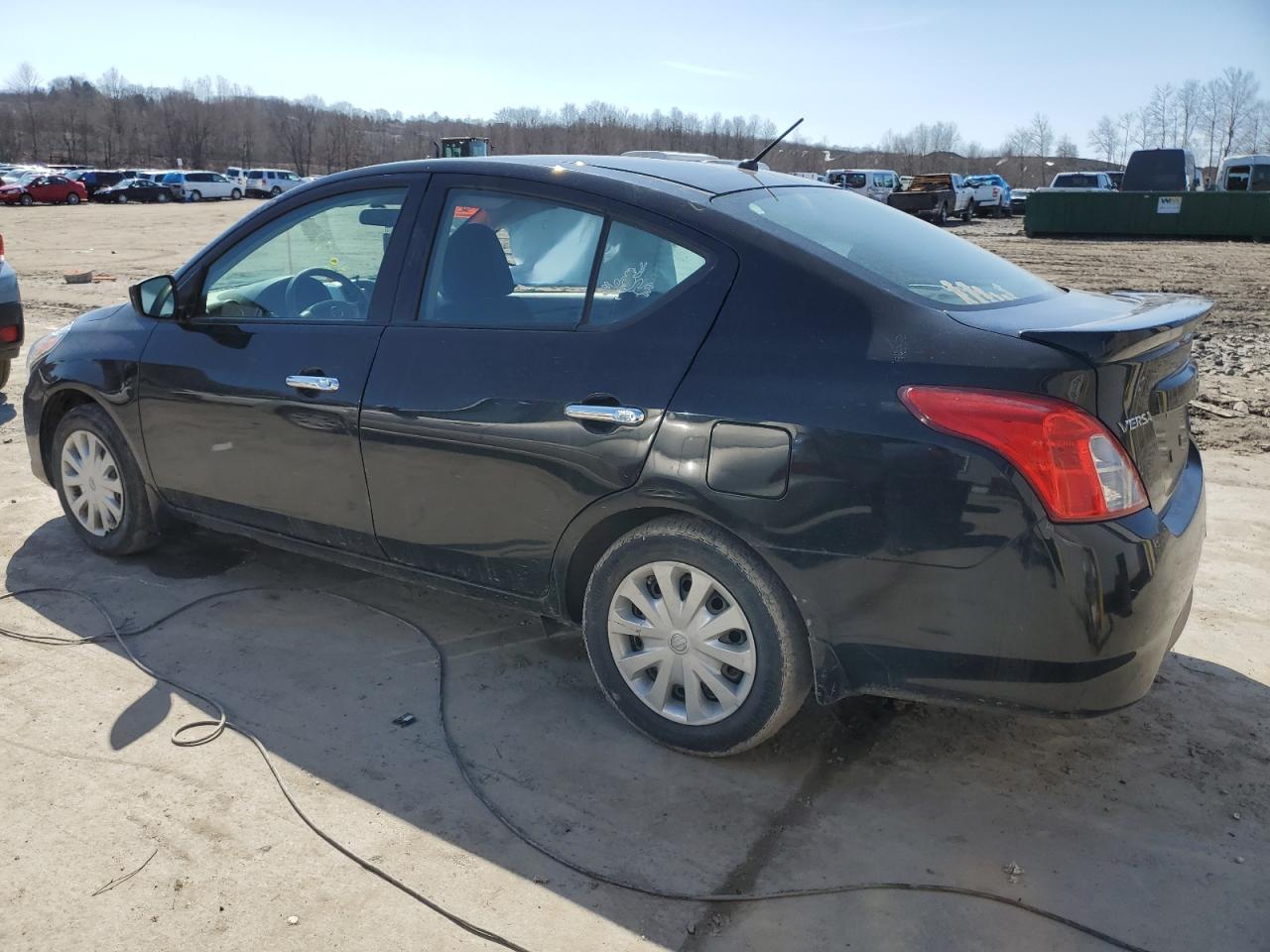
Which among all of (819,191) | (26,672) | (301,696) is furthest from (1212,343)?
(26,672)

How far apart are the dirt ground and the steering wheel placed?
4.04 feet

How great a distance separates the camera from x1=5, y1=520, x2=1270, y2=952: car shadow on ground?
2545mm

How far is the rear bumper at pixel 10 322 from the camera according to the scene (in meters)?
7.77

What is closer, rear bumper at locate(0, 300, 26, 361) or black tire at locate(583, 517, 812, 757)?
black tire at locate(583, 517, 812, 757)

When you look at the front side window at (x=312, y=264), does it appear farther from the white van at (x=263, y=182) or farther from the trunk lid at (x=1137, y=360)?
the white van at (x=263, y=182)

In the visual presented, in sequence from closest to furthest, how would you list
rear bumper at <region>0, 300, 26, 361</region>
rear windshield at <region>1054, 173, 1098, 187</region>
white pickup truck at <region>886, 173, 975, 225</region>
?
1. rear bumper at <region>0, 300, 26, 361</region>
2. white pickup truck at <region>886, 173, 975, 225</region>
3. rear windshield at <region>1054, 173, 1098, 187</region>

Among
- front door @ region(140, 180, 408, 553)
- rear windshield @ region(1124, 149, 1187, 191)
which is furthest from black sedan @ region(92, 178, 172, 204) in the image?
front door @ region(140, 180, 408, 553)

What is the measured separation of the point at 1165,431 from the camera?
9.52 ft

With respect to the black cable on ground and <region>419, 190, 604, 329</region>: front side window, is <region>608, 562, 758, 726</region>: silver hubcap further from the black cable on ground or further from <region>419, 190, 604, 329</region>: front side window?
<region>419, 190, 604, 329</region>: front side window

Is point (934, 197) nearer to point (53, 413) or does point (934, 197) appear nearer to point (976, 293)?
point (53, 413)

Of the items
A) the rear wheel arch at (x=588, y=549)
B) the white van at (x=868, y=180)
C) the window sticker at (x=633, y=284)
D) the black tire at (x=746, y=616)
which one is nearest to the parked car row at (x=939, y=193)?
the white van at (x=868, y=180)

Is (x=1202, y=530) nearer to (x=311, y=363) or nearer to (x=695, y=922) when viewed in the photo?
(x=695, y=922)

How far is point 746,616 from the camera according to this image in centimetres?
295

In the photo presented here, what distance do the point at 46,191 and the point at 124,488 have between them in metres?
52.1
